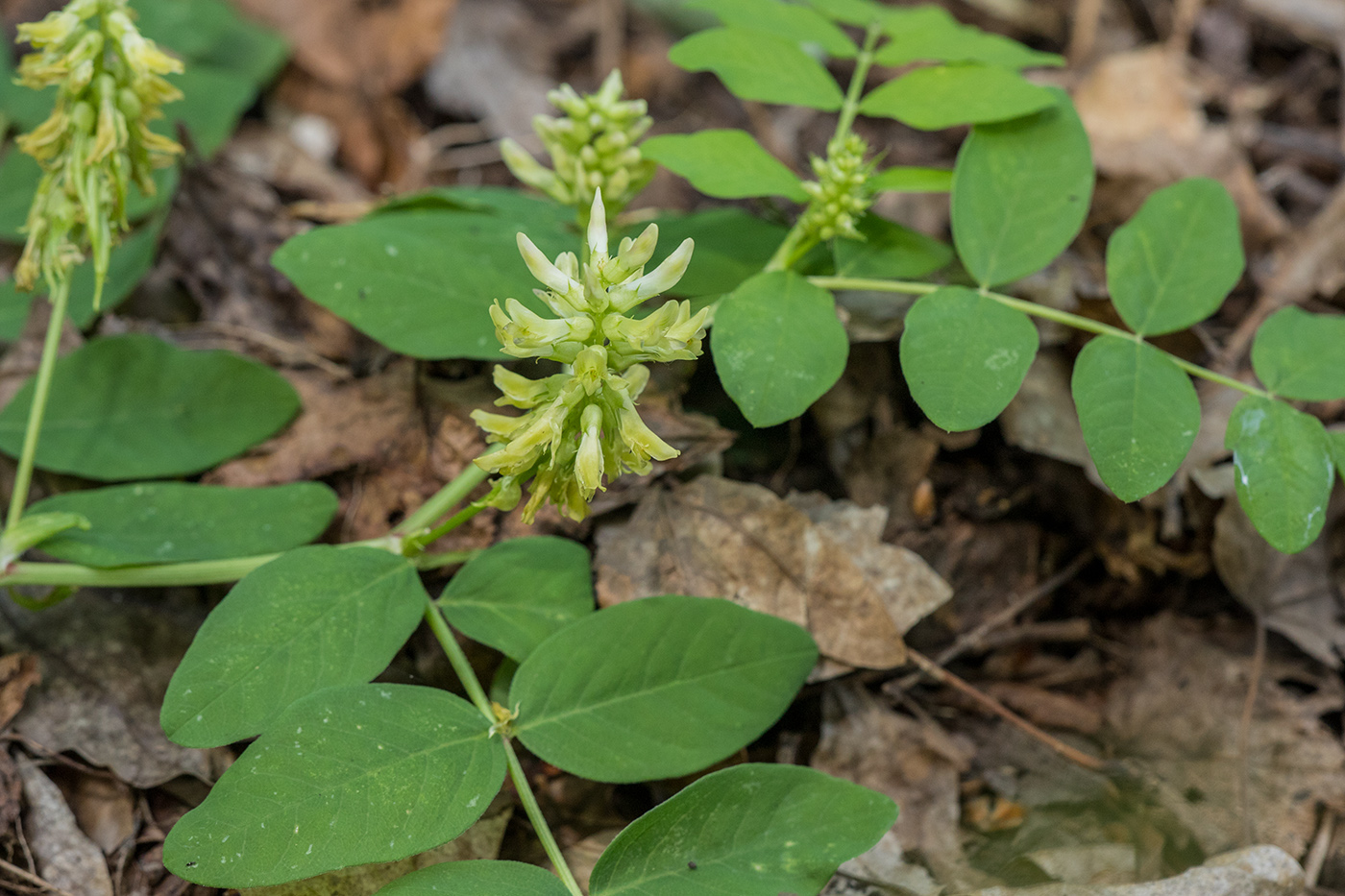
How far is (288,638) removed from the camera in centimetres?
214

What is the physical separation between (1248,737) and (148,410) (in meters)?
3.39

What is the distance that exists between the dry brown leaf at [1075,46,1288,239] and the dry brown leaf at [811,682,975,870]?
2504 millimetres

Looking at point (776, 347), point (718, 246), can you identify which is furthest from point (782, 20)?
point (776, 347)

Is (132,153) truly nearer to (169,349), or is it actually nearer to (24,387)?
(169,349)

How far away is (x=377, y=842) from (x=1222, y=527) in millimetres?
2506

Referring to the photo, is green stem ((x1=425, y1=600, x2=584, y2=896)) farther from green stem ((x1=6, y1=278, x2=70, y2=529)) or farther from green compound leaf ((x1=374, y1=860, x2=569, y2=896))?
green stem ((x1=6, y1=278, x2=70, y2=529))

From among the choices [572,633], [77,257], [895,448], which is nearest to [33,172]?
[77,257]

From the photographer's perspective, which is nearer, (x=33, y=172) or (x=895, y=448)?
(x=895, y=448)

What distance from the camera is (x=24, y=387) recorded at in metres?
2.85

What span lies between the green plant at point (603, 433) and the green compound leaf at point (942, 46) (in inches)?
0.5

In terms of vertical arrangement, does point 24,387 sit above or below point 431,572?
above

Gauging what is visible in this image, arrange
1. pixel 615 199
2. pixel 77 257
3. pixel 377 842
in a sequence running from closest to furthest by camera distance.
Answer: pixel 377 842 < pixel 77 257 < pixel 615 199

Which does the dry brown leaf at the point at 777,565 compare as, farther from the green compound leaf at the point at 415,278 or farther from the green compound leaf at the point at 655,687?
the green compound leaf at the point at 415,278

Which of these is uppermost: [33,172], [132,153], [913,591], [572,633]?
[132,153]
